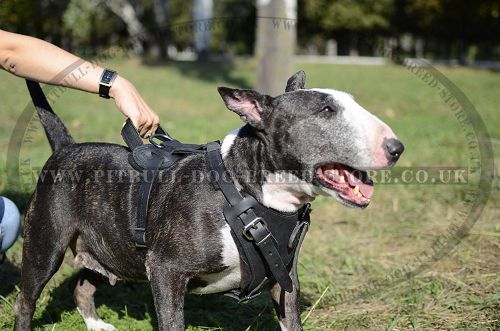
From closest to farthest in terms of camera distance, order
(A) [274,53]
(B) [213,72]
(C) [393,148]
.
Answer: (C) [393,148] < (A) [274,53] < (B) [213,72]

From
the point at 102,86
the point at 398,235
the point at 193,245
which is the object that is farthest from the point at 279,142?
the point at 398,235

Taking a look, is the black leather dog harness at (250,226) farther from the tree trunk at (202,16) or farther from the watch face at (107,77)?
the tree trunk at (202,16)

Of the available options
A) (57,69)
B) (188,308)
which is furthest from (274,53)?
(57,69)

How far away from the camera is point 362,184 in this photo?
8.13 ft

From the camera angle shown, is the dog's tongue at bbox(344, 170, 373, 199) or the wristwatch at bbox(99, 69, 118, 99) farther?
the wristwatch at bbox(99, 69, 118, 99)

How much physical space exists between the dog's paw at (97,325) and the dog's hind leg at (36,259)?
1.24 ft

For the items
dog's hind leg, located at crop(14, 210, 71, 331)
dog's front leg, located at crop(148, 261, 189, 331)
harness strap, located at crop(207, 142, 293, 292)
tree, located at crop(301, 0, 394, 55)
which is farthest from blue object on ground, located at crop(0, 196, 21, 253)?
tree, located at crop(301, 0, 394, 55)

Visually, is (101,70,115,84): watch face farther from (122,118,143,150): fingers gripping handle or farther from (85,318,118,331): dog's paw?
(85,318,118,331): dog's paw

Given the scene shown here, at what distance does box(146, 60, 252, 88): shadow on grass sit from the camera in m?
17.3

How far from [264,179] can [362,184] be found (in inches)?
16.9

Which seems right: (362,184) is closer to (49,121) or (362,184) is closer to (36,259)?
(36,259)

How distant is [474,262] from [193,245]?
2397 mm

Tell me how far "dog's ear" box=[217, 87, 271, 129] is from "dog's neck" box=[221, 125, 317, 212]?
0.08 meters

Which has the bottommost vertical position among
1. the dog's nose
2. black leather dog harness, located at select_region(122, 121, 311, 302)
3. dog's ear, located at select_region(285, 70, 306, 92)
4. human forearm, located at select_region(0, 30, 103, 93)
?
black leather dog harness, located at select_region(122, 121, 311, 302)
